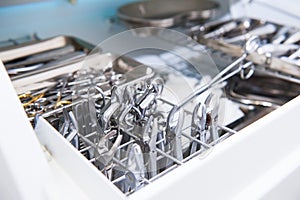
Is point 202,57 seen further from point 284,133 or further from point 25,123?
point 25,123

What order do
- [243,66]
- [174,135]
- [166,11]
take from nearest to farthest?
[174,135]
[243,66]
[166,11]

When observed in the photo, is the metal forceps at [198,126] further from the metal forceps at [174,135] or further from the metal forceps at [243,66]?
the metal forceps at [243,66]

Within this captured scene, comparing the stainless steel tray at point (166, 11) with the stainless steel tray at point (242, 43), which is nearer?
the stainless steel tray at point (242, 43)

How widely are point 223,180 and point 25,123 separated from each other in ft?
0.80

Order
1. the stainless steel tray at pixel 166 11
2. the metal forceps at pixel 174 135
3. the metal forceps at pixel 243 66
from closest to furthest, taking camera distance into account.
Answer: the metal forceps at pixel 174 135
the metal forceps at pixel 243 66
the stainless steel tray at pixel 166 11

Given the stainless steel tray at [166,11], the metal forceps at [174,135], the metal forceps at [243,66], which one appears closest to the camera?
the metal forceps at [174,135]

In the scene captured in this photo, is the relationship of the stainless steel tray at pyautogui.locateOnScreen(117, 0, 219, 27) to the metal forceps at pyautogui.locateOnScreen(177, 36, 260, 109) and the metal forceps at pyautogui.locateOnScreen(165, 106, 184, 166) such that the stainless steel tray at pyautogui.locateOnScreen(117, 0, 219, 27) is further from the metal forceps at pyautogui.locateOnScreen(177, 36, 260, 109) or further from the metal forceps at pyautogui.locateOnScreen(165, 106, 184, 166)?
the metal forceps at pyautogui.locateOnScreen(165, 106, 184, 166)

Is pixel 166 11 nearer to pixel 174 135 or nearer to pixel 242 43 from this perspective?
pixel 242 43

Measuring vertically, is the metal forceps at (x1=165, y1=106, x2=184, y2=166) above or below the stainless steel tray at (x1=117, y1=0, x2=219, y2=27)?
below

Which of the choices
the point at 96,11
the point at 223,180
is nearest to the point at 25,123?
the point at 223,180

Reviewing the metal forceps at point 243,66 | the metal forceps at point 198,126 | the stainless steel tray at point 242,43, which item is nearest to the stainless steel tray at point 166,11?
the stainless steel tray at point 242,43

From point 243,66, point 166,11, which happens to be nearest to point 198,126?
point 243,66

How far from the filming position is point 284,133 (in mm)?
517

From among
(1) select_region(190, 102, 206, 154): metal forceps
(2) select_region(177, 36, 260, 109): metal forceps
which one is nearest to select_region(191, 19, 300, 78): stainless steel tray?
(2) select_region(177, 36, 260, 109): metal forceps
